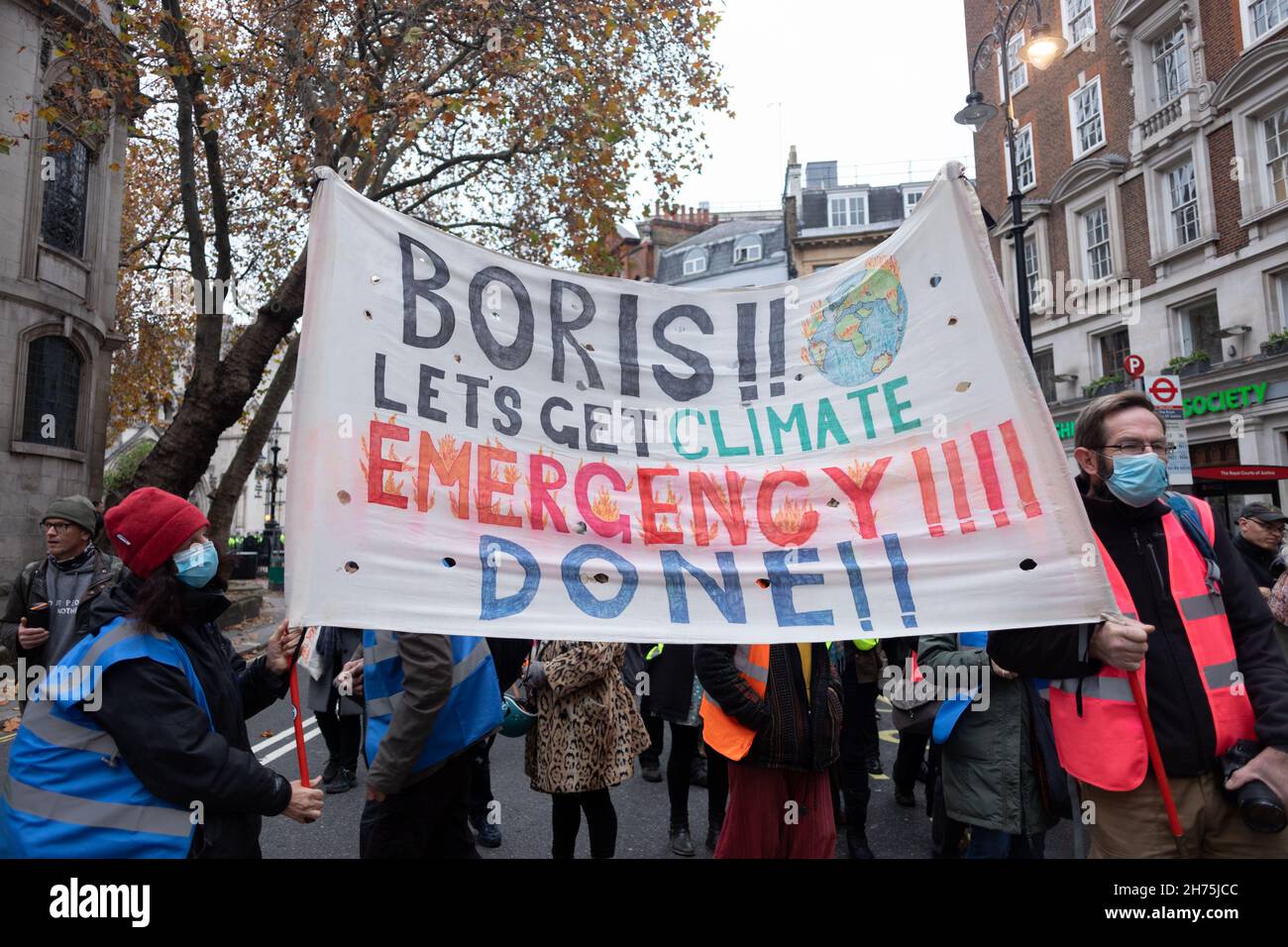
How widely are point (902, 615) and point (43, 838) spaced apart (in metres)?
2.47

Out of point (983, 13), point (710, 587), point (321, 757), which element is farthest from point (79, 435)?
point (983, 13)

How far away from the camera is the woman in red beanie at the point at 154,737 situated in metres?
2.16

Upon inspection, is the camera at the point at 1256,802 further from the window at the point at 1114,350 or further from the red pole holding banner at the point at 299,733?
the window at the point at 1114,350

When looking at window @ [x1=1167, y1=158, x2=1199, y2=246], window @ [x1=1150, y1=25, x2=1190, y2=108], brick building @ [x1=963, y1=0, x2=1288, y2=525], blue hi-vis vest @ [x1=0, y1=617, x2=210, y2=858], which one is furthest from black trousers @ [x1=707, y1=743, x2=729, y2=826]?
window @ [x1=1150, y1=25, x2=1190, y2=108]

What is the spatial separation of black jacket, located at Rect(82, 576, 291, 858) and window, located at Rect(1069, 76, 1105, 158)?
24.0 m

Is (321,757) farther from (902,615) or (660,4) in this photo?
(660,4)

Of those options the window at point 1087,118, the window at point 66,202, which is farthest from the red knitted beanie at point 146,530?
the window at point 1087,118

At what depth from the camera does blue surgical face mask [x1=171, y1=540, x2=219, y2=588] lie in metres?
2.43

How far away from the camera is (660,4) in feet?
37.1

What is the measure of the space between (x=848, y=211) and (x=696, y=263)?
8297mm

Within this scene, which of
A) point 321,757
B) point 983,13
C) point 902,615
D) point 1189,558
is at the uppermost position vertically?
point 983,13

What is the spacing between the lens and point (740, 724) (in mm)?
3178

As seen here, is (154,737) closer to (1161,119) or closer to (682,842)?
(682,842)

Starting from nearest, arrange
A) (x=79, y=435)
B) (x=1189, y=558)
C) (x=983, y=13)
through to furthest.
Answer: (x=1189, y=558)
(x=79, y=435)
(x=983, y=13)
